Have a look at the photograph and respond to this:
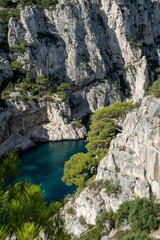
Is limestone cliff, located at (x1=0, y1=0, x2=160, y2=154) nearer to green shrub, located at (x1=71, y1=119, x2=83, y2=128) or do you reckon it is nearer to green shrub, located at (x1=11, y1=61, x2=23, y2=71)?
green shrub, located at (x1=11, y1=61, x2=23, y2=71)

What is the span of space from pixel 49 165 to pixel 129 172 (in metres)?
16.0

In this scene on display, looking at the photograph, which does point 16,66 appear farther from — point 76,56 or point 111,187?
point 111,187

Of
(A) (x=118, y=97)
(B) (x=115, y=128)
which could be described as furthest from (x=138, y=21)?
(B) (x=115, y=128)

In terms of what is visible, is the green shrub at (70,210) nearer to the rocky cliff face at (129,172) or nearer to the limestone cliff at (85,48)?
the rocky cliff face at (129,172)

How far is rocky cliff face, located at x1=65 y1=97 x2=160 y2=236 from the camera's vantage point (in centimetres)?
1977

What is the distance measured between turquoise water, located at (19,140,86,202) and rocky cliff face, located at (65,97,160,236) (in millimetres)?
6009

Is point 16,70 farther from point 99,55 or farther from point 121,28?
point 121,28

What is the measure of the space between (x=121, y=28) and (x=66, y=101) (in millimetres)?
21336

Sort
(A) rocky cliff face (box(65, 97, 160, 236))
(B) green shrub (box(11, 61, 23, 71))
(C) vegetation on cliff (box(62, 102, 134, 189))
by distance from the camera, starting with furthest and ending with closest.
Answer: (B) green shrub (box(11, 61, 23, 71)), (C) vegetation on cliff (box(62, 102, 134, 189)), (A) rocky cliff face (box(65, 97, 160, 236))

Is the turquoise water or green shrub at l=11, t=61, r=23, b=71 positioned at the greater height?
green shrub at l=11, t=61, r=23, b=71

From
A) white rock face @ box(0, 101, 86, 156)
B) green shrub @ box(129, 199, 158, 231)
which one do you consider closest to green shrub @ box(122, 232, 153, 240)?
green shrub @ box(129, 199, 158, 231)

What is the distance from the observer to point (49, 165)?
1382 inches

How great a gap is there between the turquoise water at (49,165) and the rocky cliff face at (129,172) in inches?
237

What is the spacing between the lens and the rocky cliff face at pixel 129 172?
1977cm
